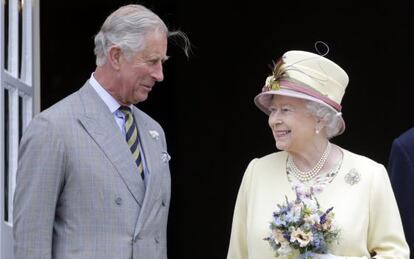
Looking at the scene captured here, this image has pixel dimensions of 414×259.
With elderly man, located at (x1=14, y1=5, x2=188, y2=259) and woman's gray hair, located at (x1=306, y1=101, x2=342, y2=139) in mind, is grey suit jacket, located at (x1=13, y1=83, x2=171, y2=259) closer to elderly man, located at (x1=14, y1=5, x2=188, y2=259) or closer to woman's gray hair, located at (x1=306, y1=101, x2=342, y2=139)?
elderly man, located at (x1=14, y1=5, x2=188, y2=259)

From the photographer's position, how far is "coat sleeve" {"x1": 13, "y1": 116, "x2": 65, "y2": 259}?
3496 millimetres

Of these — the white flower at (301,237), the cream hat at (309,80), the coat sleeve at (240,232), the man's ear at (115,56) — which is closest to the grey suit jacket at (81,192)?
the man's ear at (115,56)

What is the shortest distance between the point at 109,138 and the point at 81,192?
9.5 inches

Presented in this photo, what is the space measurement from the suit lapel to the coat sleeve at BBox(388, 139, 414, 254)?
3.50 feet

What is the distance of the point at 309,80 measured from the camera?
12.8 ft

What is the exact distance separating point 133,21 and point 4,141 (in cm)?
96

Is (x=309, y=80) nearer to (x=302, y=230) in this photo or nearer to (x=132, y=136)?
(x=302, y=230)

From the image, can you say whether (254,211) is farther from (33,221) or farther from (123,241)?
(33,221)

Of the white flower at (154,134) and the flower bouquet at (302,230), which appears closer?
the flower bouquet at (302,230)

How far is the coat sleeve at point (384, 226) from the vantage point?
383cm

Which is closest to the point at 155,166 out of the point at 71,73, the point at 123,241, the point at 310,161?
the point at 123,241

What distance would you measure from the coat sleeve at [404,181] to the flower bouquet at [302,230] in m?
0.49

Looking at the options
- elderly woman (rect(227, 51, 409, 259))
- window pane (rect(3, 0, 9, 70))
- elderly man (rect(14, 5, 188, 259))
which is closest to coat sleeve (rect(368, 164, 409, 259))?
elderly woman (rect(227, 51, 409, 259))

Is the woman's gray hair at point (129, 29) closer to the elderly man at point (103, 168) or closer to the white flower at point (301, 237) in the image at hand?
the elderly man at point (103, 168)
